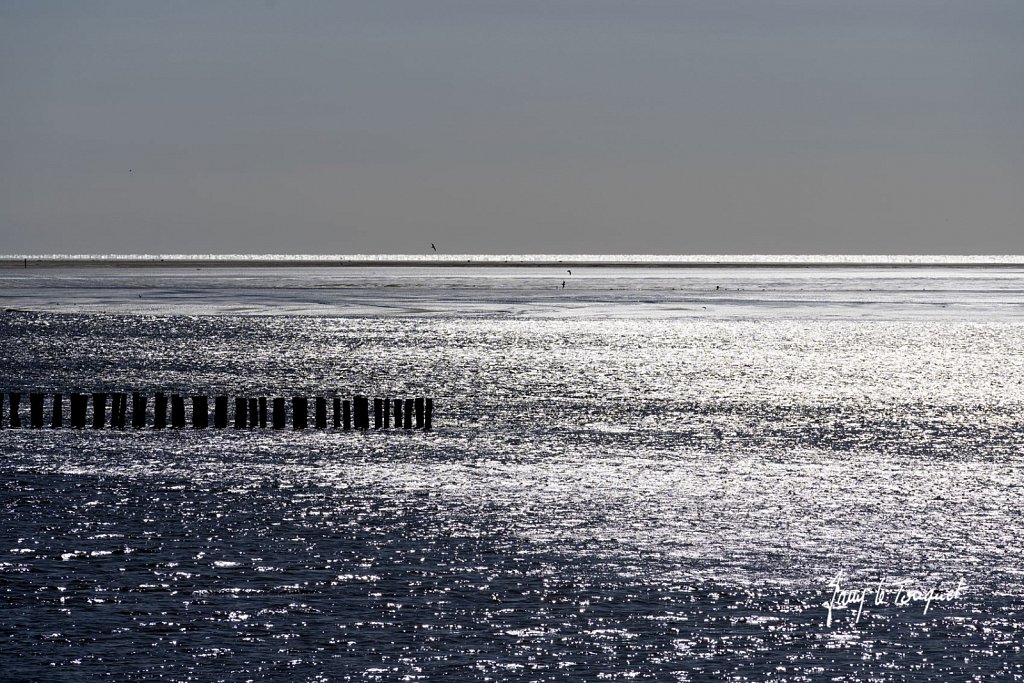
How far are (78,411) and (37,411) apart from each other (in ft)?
3.45

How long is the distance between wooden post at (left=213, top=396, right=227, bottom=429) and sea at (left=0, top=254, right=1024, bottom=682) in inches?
26.4

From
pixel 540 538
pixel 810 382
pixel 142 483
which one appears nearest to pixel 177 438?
pixel 142 483

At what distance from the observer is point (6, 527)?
21.3m

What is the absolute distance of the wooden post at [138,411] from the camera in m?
35.2

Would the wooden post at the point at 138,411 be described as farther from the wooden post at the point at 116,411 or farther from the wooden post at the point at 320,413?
the wooden post at the point at 320,413

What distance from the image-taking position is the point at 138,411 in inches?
1423

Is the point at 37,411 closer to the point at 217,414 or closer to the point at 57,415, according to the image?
the point at 57,415

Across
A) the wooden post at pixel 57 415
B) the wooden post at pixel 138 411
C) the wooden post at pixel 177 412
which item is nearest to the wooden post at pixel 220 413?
the wooden post at pixel 177 412

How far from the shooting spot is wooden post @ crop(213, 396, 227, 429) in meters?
35.4

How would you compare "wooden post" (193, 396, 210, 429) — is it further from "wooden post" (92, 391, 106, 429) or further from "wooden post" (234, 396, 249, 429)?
"wooden post" (92, 391, 106, 429)

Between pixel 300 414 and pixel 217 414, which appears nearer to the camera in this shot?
pixel 300 414
